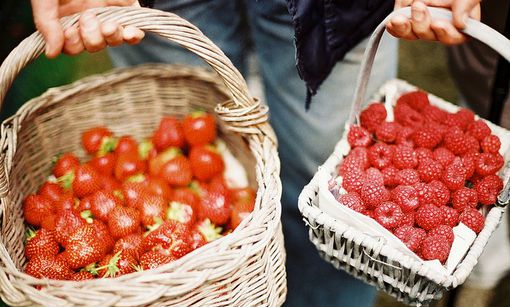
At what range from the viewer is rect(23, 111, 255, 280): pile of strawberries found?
3.06ft

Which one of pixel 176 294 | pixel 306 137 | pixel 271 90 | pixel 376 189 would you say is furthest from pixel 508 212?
pixel 176 294

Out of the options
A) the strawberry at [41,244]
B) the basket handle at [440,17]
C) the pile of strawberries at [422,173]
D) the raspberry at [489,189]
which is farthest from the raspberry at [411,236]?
the strawberry at [41,244]

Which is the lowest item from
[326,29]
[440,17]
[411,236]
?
[411,236]

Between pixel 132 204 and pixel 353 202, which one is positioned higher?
pixel 353 202

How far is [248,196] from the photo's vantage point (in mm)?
1108

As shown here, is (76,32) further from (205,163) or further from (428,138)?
(428,138)

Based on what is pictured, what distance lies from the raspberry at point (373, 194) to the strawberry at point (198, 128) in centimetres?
45

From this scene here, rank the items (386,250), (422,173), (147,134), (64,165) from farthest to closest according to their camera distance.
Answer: (147,134), (64,165), (422,173), (386,250)

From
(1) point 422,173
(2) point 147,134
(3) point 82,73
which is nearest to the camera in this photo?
(1) point 422,173

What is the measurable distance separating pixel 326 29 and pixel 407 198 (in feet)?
1.28

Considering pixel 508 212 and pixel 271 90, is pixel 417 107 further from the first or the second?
pixel 508 212

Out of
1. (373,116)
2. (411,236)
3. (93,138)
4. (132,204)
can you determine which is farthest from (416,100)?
(93,138)

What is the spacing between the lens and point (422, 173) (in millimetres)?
884

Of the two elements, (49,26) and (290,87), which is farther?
(290,87)
